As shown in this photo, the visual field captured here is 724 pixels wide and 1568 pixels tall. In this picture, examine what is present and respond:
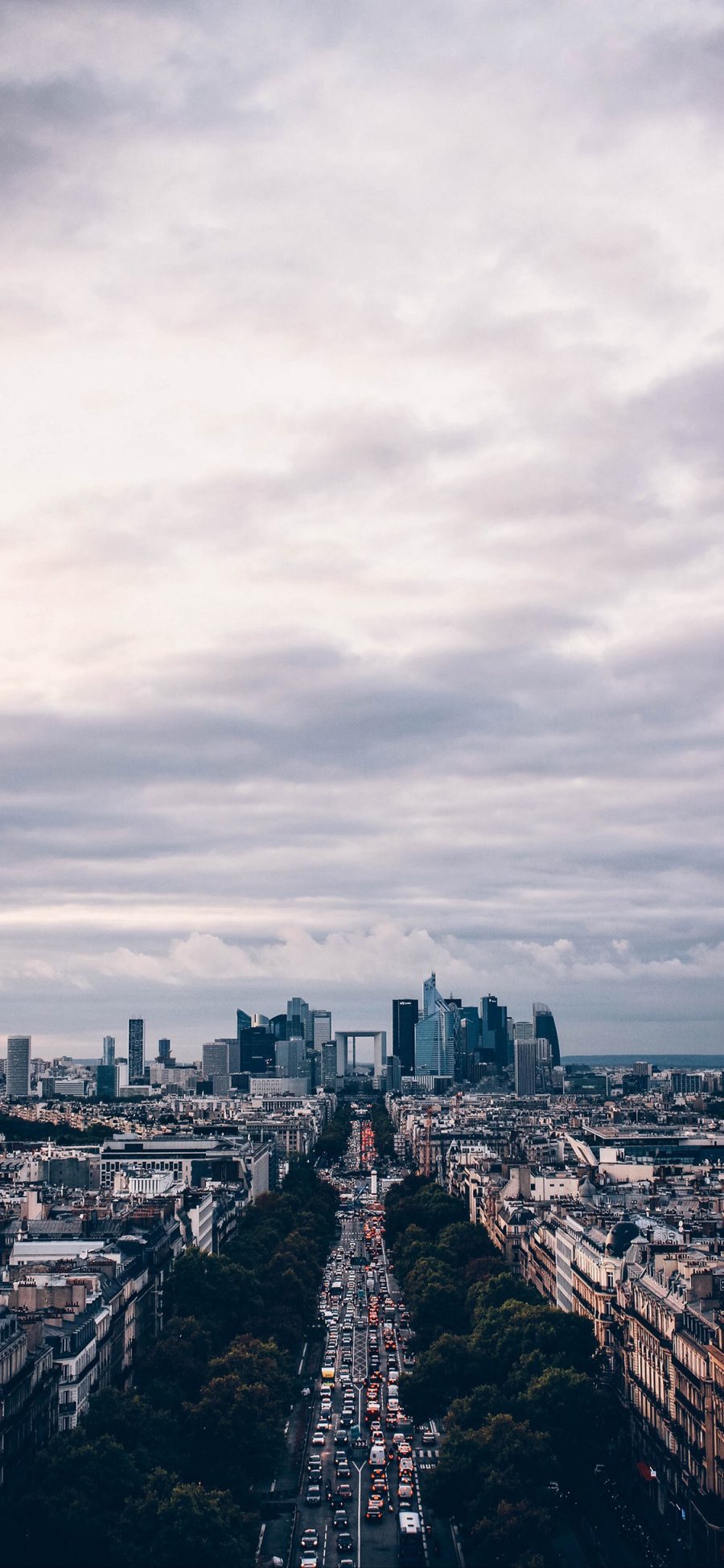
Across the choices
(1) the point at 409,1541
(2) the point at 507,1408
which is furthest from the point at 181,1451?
(2) the point at 507,1408

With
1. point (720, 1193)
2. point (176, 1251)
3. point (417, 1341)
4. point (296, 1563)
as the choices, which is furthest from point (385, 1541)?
point (720, 1193)

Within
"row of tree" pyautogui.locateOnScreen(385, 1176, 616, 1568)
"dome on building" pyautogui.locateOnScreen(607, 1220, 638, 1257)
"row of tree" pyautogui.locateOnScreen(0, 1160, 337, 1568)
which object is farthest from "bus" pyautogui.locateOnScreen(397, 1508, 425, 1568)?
"dome on building" pyautogui.locateOnScreen(607, 1220, 638, 1257)

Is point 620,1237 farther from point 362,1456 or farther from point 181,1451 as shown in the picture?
point 181,1451

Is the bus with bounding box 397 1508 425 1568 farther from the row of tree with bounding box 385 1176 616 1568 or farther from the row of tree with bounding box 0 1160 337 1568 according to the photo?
the row of tree with bounding box 0 1160 337 1568

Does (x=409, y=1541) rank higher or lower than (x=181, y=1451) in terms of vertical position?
lower

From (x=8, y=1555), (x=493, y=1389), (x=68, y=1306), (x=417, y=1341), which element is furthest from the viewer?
(x=417, y=1341)

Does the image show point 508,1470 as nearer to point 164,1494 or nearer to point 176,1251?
point 164,1494

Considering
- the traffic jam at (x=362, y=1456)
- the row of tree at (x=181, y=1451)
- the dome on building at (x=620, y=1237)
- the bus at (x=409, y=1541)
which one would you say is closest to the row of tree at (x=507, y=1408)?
the bus at (x=409, y=1541)
